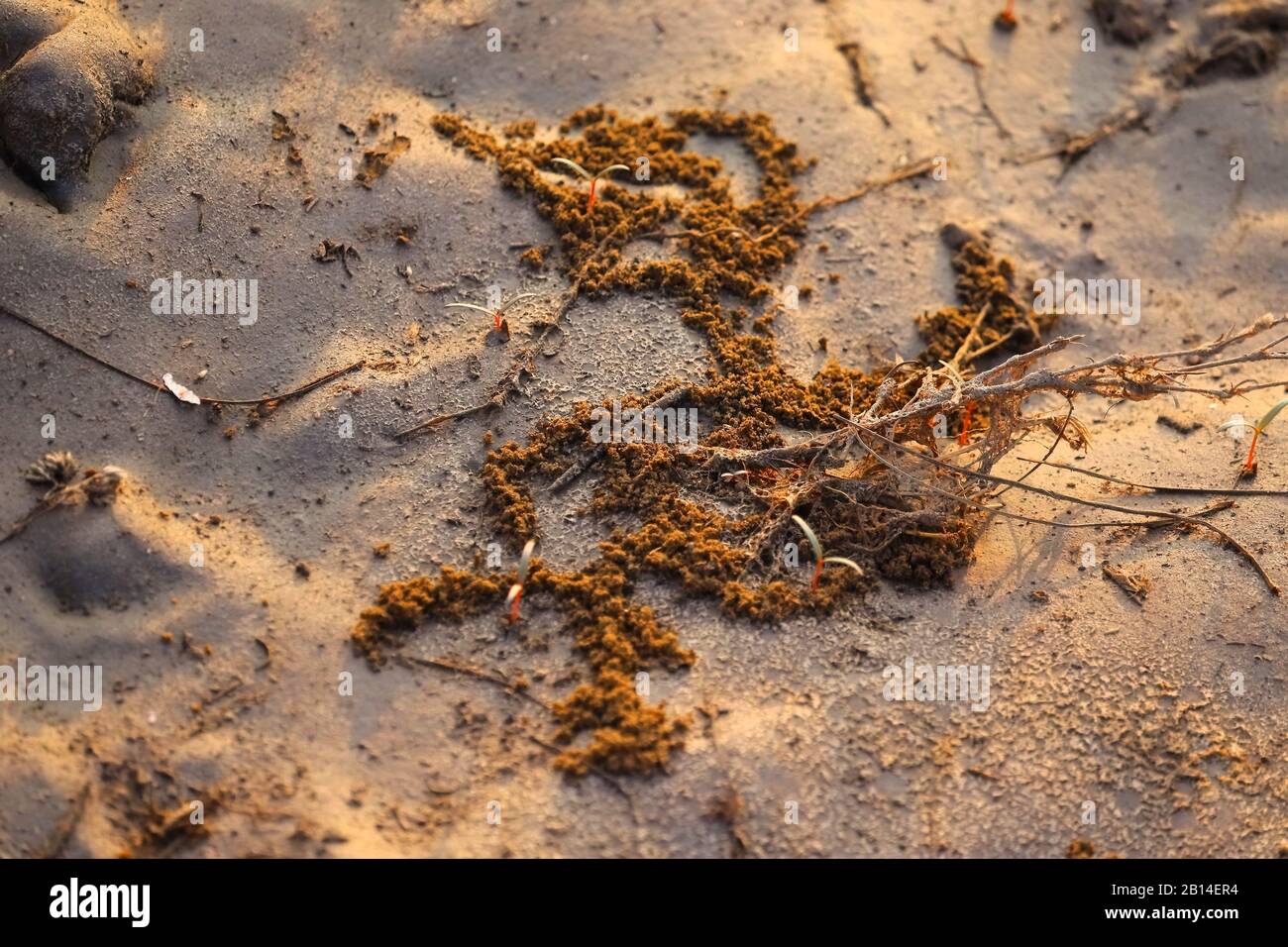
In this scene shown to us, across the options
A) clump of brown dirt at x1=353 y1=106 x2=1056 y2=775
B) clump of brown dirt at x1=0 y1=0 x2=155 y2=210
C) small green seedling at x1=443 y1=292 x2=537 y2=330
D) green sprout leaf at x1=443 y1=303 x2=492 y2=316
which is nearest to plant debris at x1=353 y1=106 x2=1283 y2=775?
clump of brown dirt at x1=353 y1=106 x2=1056 y2=775

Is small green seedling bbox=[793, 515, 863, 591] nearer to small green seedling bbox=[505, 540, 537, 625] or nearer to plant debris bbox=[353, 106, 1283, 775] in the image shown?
plant debris bbox=[353, 106, 1283, 775]

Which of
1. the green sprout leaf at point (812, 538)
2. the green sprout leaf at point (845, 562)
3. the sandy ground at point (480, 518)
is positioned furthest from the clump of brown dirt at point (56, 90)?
the green sprout leaf at point (845, 562)

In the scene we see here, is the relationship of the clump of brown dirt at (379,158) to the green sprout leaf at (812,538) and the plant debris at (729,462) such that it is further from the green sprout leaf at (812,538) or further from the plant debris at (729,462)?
the green sprout leaf at (812,538)

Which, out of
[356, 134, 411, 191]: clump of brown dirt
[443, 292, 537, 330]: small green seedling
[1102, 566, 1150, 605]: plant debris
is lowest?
[1102, 566, 1150, 605]: plant debris

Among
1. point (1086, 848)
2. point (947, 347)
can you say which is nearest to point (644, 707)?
point (1086, 848)

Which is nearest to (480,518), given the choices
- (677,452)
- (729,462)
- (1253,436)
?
(677,452)

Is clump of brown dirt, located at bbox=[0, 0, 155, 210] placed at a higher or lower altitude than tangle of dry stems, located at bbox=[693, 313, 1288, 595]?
higher

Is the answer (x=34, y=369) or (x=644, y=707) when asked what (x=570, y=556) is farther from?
(x=34, y=369)
